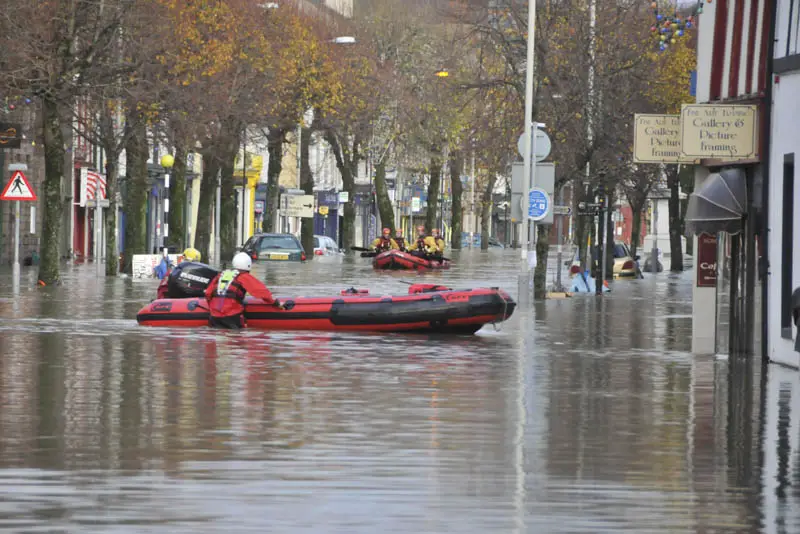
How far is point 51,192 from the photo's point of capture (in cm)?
4738

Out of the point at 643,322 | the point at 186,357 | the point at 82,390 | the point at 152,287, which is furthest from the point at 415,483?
the point at 152,287

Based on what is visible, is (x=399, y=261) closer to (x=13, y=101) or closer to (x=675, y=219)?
(x=675, y=219)

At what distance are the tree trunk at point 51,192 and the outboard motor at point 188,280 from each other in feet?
47.7

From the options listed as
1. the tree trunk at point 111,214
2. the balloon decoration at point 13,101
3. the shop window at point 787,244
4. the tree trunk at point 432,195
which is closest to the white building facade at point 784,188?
the shop window at point 787,244

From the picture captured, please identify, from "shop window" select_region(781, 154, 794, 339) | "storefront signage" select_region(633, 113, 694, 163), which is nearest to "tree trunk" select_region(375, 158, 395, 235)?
"storefront signage" select_region(633, 113, 694, 163)

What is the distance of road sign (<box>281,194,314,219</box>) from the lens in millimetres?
89000

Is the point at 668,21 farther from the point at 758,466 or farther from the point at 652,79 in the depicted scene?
the point at 652,79

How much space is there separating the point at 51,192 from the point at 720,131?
85.6 feet

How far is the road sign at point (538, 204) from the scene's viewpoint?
42.1m

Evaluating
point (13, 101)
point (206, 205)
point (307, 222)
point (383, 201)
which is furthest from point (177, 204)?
point (383, 201)

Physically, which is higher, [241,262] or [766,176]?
[766,176]

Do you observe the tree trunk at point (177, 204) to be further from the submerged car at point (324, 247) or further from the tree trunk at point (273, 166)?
the submerged car at point (324, 247)

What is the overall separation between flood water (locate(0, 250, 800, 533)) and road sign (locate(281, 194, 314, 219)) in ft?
196

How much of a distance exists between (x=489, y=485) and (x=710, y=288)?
48.6 feet
